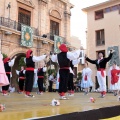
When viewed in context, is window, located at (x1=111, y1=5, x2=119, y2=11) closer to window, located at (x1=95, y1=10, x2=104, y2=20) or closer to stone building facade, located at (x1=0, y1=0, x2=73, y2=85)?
window, located at (x1=95, y1=10, x2=104, y2=20)

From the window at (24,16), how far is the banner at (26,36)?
3.25 ft

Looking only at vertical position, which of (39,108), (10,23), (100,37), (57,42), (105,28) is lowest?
(39,108)

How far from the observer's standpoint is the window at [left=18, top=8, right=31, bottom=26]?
681 inches

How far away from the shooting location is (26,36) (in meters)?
16.5

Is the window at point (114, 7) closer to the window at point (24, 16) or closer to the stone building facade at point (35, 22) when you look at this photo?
the stone building facade at point (35, 22)

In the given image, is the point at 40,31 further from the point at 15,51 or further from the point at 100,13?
the point at 100,13

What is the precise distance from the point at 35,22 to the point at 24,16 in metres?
1.08

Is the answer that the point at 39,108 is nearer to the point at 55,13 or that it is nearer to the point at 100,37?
the point at 55,13

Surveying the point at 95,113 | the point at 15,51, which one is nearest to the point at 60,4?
the point at 15,51

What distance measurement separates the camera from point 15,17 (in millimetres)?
16734

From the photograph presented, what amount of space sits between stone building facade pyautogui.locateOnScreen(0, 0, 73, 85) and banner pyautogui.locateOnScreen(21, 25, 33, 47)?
0.95 feet

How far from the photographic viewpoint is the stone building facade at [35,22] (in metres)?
15.7

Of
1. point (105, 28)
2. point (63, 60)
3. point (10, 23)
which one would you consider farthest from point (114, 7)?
point (63, 60)

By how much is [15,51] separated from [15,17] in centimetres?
253
